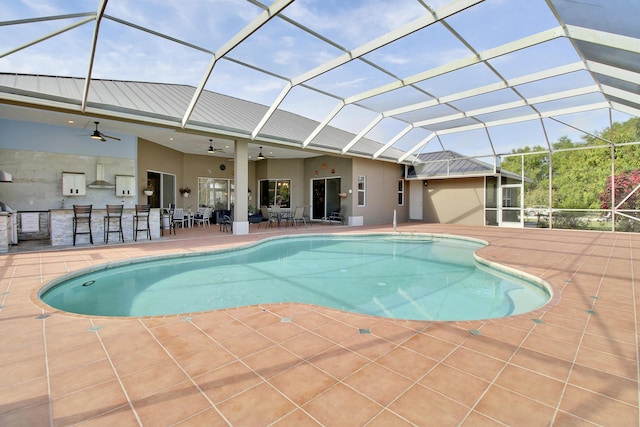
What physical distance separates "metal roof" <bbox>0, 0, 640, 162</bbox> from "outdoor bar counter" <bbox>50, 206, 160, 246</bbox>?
251 centimetres

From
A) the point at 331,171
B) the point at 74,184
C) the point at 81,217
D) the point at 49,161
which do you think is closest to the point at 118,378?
the point at 81,217

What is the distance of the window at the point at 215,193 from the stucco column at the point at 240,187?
4066 mm

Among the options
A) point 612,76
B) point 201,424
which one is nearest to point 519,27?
point 612,76

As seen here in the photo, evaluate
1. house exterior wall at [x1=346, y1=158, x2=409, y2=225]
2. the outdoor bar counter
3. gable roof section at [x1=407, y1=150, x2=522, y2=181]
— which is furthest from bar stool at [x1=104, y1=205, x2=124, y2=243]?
gable roof section at [x1=407, y1=150, x2=522, y2=181]

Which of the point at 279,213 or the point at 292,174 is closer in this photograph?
the point at 279,213

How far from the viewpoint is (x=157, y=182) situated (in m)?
11.8

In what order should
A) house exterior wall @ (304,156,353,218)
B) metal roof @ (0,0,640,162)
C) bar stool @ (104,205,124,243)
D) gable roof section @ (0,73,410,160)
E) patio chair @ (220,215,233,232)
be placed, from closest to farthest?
metal roof @ (0,0,640,162), gable roof section @ (0,73,410,160), bar stool @ (104,205,124,243), patio chair @ (220,215,233,232), house exterior wall @ (304,156,353,218)

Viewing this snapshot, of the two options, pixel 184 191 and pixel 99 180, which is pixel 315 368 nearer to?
pixel 99 180

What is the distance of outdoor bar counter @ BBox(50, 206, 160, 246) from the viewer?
24.2 feet

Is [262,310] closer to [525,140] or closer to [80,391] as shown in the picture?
[80,391]

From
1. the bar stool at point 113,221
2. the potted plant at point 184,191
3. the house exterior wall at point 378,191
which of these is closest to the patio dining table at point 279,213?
the house exterior wall at point 378,191

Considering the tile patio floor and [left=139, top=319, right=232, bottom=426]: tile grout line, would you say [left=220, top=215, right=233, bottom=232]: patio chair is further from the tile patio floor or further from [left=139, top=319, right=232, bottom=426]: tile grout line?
[left=139, top=319, right=232, bottom=426]: tile grout line

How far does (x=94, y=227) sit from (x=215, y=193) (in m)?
6.90

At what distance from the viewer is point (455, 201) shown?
15.1 m
